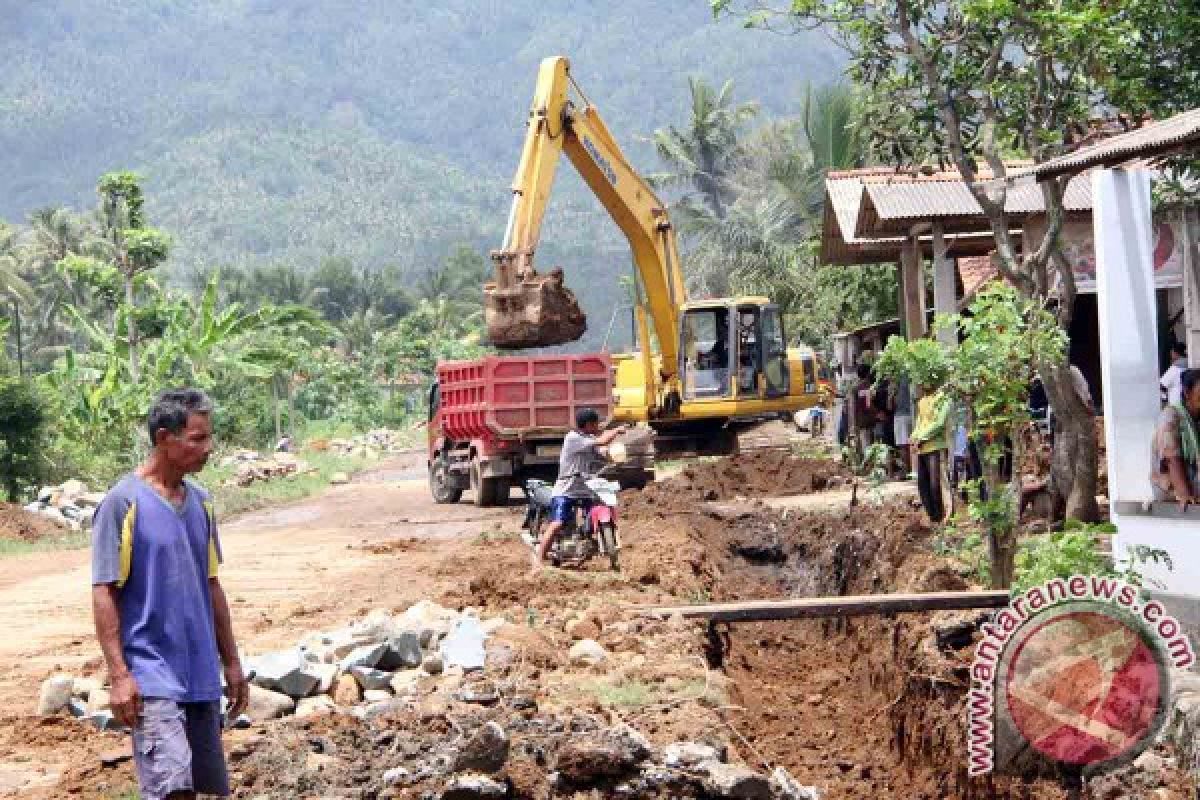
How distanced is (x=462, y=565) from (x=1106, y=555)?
274 inches

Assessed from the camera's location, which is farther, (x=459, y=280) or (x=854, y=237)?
(x=459, y=280)

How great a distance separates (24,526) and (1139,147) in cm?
1949

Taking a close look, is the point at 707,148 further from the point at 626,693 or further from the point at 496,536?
the point at 626,693

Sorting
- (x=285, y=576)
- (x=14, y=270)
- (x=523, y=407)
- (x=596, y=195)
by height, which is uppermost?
(x=14, y=270)

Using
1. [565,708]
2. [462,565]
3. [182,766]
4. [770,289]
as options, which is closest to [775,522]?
[462,565]

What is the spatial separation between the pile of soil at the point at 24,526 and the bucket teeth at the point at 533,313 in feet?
27.3

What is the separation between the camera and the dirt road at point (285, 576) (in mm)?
12453

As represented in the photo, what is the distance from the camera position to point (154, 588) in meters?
5.64

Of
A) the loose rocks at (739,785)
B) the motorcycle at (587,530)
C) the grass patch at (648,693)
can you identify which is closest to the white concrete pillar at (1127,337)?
the grass patch at (648,693)

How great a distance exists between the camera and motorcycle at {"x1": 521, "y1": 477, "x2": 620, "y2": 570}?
1455 cm

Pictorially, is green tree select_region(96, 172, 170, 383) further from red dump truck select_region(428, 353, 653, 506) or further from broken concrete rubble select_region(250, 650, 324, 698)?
broken concrete rubble select_region(250, 650, 324, 698)

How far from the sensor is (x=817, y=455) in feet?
95.5

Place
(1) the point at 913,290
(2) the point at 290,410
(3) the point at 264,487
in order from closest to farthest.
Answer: (1) the point at 913,290 < (3) the point at 264,487 < (2) the point at 290,410

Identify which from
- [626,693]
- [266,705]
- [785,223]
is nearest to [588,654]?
[626,693]
